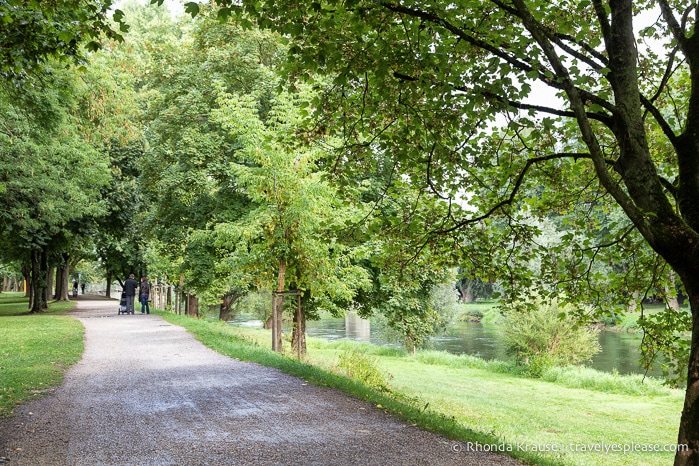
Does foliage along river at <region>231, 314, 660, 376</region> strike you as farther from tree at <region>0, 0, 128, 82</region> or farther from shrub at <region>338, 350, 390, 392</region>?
tree at <region>0, 0, 128, 82</region>

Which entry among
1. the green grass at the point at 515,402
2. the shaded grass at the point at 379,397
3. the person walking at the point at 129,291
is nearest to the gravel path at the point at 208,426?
the shaded grass at the point at 379,397

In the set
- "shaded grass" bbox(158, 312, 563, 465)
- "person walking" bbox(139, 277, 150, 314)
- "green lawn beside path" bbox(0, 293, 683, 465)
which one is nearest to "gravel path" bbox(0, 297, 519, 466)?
"shaded grass" bbox(158, 312, 563, 465)

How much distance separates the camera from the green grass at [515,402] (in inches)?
343

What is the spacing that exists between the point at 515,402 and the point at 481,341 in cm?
2074

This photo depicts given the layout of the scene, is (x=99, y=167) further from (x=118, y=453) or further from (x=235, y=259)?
(x=118, y=453)

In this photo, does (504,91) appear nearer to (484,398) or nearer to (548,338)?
(484,398)

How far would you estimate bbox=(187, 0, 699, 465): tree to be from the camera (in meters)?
5.25

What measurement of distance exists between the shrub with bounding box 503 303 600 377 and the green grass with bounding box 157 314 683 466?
51.3 inches

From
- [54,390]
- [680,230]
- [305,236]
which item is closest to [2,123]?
[305,236]

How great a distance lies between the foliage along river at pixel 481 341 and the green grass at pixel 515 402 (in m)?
2.92

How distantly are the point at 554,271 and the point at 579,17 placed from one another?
3.57 metres

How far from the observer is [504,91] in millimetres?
5844

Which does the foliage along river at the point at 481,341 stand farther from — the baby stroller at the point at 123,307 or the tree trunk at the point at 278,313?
the tree trunk at the point at 278,313

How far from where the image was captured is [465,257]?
835 cm
